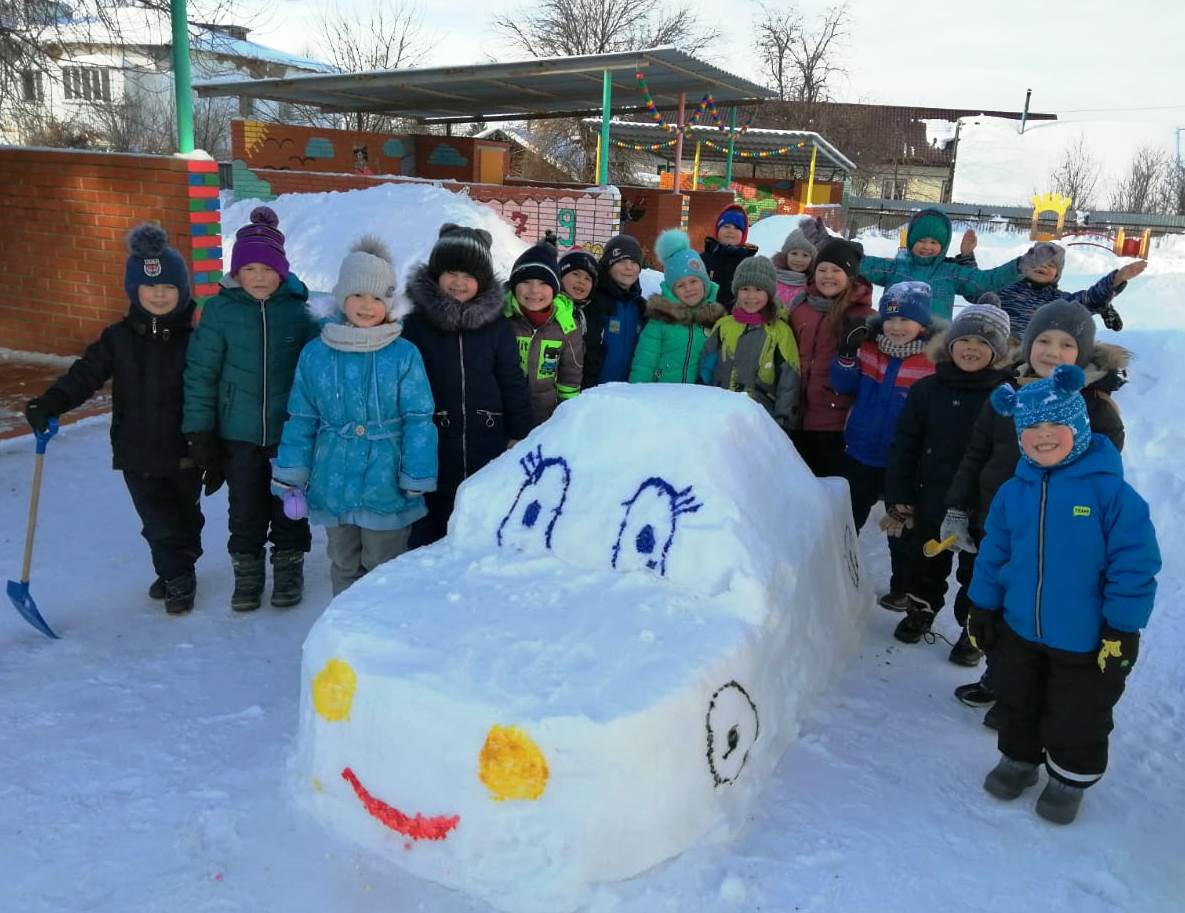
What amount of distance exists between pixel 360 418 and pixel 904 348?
2.54 meters

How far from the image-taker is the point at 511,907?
2.37 m

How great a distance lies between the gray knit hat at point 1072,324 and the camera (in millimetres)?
3293

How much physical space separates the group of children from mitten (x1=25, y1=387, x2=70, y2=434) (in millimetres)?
14

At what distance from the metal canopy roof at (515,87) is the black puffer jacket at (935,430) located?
9050 mm

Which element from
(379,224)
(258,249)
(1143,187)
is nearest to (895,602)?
(258,249)

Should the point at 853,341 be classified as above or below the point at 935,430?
above

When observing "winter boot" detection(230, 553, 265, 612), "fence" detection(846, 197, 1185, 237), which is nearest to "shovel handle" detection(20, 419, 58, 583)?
"winter boot" detection(230, 553, 265, 612)

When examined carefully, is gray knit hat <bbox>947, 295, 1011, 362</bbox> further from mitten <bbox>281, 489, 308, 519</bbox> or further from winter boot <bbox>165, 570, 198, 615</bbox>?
winter boot <bbox>165, 570, 198, 615</bbox>

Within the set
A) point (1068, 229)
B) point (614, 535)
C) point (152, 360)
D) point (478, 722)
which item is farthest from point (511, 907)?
point (1068, 229)

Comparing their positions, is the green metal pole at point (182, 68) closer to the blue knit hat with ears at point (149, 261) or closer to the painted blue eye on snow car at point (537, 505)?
the blue knit hat with ears at point (149, 261)

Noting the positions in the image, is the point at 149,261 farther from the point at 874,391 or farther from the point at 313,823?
the point at 874,391

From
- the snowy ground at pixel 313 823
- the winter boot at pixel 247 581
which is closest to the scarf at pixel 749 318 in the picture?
the snowy ground at pixel 313 823

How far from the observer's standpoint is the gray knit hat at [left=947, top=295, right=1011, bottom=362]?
368cm

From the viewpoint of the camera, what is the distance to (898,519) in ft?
13.3
